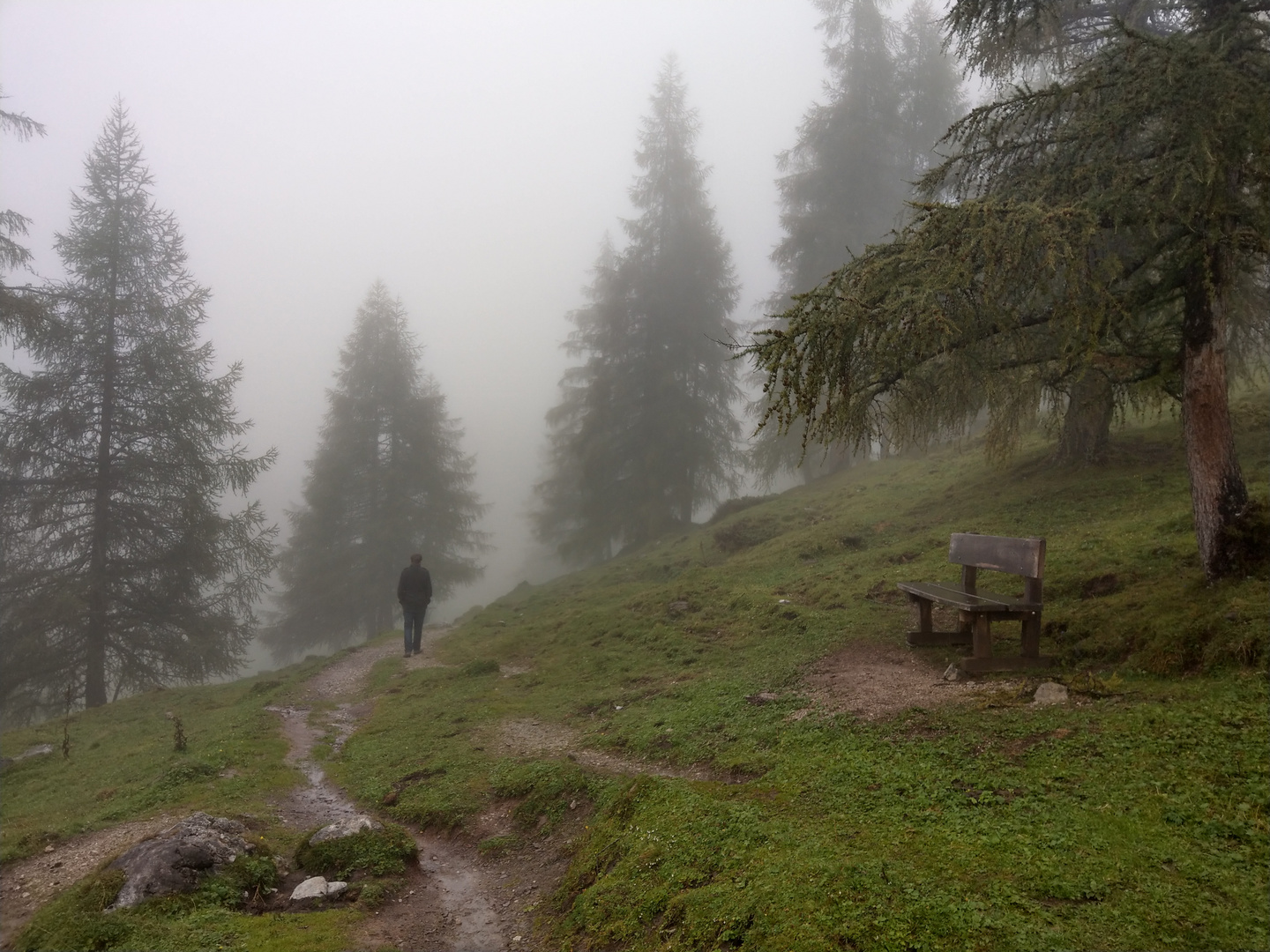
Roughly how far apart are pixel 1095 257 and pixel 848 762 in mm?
6223

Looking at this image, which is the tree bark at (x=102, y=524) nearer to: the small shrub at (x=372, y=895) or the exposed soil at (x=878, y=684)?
the small shrub at (x=372, y=895)

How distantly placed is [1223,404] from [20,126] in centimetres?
2062

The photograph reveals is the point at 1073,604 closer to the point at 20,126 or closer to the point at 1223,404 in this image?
the point at 1223,404

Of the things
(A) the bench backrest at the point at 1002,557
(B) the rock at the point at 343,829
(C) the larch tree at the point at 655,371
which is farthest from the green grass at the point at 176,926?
(C) the larch tree at the point at 655,371

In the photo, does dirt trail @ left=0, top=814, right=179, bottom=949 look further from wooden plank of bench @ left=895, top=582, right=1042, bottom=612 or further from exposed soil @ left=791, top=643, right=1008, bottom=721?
wooden plank of bench @ left=895, top=582, right=1042, bottom=612

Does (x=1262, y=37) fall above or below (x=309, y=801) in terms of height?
above

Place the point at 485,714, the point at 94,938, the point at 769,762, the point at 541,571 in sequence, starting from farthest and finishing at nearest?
the point at 541,571
the point at 485,714
the point at 769,762
the point at 94,938

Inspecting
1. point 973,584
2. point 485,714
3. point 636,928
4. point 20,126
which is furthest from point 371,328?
point 636,928

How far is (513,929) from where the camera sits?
5.02 meters

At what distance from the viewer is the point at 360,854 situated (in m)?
6.16

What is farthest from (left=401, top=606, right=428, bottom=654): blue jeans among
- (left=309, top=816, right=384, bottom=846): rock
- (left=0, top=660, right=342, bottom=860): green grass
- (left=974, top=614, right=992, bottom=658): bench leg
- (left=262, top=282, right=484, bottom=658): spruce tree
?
(left=974, top=614, right=992, bottom=658): bench leg

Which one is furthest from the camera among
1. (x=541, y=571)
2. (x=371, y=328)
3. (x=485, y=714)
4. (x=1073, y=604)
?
(x=541, y=571)

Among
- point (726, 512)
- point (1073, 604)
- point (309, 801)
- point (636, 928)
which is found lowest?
point (309, 801)

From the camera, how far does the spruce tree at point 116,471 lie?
1812cm
